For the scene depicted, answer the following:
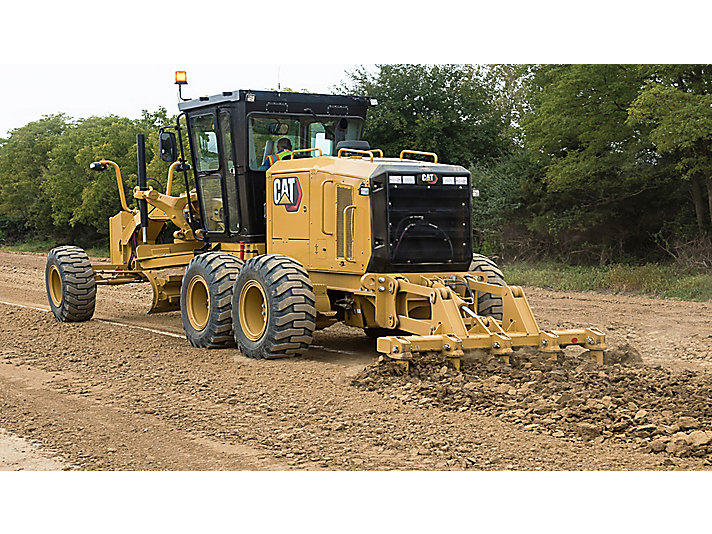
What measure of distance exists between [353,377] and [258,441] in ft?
6.86

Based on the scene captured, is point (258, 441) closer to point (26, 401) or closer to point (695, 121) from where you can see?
point (26, 401)

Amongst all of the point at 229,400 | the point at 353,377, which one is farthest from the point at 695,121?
the point at 229,400

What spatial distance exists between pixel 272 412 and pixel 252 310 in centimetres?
275

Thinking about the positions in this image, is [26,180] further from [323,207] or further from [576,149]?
[323,207]

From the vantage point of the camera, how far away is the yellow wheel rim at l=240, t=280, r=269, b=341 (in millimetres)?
9727

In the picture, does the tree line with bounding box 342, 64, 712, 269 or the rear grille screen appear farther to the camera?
the tree line with bounding box 342, 64, 712, 269

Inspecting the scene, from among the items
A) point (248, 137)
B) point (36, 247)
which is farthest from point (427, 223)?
point (36, 247)

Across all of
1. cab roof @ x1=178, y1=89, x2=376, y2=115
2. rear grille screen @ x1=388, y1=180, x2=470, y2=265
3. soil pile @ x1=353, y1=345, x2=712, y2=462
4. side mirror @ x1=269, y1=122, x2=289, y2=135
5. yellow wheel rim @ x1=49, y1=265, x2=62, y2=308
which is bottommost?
soil pile @ x1=353, y1=345, x2=712, y2=462

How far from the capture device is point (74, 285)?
1260 centimetres

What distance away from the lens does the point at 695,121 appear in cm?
1552

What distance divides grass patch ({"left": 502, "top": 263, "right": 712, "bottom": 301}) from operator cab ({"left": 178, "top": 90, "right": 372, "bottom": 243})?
7819mm

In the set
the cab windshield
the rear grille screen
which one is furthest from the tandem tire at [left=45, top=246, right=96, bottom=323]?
the rear grille screen

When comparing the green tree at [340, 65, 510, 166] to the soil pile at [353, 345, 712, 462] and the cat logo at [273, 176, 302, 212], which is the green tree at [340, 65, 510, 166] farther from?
the soil pile at [353, 345, 712, 462]

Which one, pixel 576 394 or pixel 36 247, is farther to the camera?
pixel 36 247
